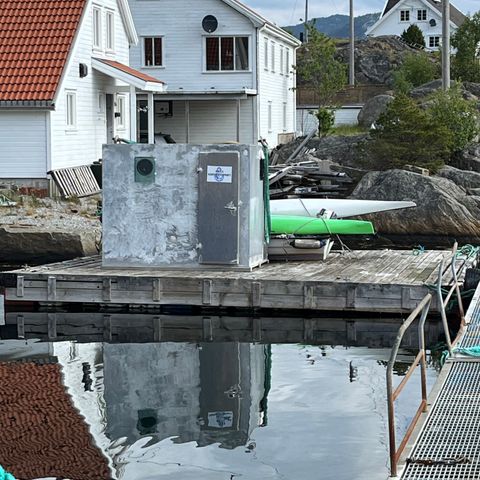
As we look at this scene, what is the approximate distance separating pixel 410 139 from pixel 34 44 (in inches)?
490

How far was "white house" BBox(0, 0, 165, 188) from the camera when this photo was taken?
32.8 metres

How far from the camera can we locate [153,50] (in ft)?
163

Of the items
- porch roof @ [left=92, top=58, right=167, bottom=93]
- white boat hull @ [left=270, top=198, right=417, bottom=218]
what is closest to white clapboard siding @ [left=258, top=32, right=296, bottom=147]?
porch roof @ [left=92, top=58, right=167, bottom=93]

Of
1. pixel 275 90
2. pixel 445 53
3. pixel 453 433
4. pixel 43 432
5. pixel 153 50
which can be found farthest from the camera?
pixel 275 90

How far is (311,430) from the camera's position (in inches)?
517

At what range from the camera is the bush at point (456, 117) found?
39.4 metres

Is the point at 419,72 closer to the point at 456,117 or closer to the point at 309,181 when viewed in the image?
the point at 456,117

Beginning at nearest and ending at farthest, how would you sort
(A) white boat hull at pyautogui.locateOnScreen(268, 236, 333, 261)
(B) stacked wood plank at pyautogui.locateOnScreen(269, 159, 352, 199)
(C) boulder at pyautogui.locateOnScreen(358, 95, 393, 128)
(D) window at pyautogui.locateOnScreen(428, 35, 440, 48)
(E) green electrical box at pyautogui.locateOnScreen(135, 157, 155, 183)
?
(E) green electrical box at pyautogui.locateOnScreen(135, 157, 155, 183), (A) white boat hull at pyautogui.locateOnScreen(268, 236, 333, 261), (B) stacked wood plank at pyautogui.locateOnScreen(269, 159, 352, 199), (C) boulder at pyautogui.locateOnScreen(358, 95, 393, 128), (D) window at pyautogui.locateOnScreen(428, 35, 440, 48)

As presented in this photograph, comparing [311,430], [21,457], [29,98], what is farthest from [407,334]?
[29,98]

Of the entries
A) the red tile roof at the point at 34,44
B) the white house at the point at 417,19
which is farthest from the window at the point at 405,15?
the red tile roof at the point at 34,44

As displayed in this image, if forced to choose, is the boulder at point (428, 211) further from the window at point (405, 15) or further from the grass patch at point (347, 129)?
the window at point (405, 15)

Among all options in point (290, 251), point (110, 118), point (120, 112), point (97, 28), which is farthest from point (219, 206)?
point (120, 112)

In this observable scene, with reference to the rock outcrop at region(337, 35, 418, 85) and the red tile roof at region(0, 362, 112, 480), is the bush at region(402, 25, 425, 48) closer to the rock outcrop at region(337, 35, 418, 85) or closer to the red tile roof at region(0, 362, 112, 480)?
the rock outcrop at region(337, 35, 418, 85)

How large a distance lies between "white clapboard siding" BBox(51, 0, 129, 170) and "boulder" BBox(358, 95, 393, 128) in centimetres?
1749
